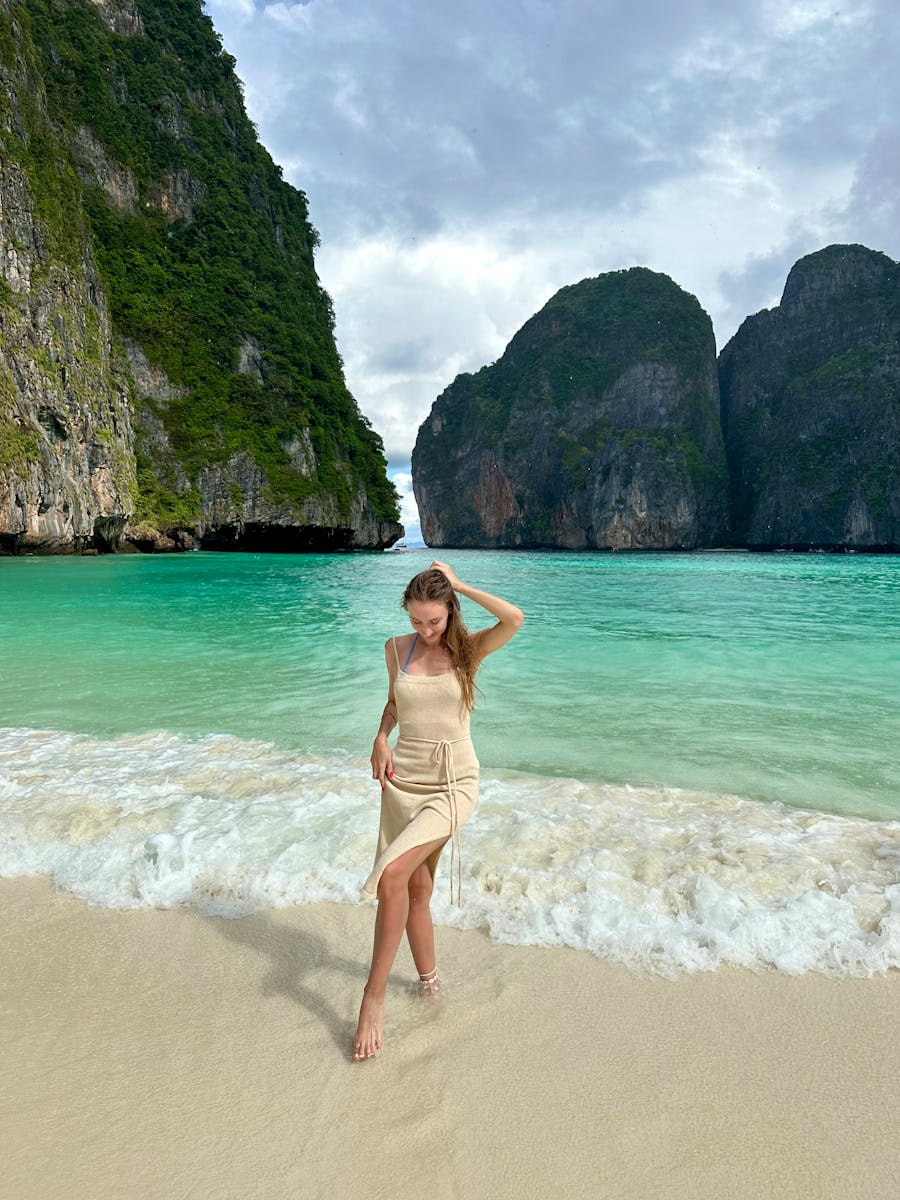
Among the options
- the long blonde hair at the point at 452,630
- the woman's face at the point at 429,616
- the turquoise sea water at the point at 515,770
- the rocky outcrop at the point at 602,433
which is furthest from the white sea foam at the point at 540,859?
the rocky outcrop at the point at 602,433

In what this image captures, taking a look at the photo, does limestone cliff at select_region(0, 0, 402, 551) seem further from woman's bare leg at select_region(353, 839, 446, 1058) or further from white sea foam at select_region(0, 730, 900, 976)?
woman's bare leg at select_region(353, 839, 446, 1058)

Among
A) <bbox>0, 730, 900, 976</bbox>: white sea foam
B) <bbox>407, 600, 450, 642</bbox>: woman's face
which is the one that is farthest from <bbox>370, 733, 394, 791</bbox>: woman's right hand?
<bbox>0, 730, 900, 976</bbox>: white sea foam

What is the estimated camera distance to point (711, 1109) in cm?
175

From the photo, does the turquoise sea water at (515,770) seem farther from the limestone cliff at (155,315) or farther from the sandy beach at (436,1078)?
the limestone cliff at (155,315)

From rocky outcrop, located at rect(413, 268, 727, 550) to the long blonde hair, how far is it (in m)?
107

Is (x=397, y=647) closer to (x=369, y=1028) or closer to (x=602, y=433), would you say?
(x=369, y=1028)

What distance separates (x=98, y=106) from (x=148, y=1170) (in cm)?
6913

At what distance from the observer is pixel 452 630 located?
2225 mm

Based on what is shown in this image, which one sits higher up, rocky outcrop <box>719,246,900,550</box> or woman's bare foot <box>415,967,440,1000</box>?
rocky outcrop <box>719,246,900,550</box>

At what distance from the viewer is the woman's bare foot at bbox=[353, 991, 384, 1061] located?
1.95m

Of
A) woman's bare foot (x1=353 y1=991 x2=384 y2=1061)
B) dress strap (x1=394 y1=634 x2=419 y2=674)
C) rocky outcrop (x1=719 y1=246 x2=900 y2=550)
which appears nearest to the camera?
woman's bare foot (x1=353 y1=991 x2=384 y2=1061)

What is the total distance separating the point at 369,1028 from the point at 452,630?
1267 millimetres

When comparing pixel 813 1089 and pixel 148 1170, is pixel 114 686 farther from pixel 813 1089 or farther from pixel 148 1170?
pixel 813 1089

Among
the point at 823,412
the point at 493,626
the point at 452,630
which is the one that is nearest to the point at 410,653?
the point at 452,630
